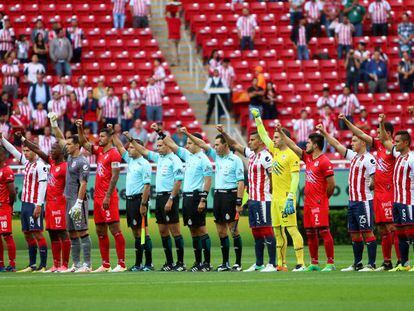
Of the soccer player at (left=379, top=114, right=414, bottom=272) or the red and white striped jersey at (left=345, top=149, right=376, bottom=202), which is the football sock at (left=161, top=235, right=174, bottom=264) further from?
→ the soccer player at (left=379, top=114, right=414, bottom=272)

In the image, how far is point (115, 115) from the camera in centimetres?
3350

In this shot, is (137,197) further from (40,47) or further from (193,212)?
(40,47)

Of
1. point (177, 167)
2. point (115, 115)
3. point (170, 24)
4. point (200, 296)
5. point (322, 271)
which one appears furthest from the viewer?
point (170, 24)

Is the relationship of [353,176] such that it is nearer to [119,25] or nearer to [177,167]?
[177,167]

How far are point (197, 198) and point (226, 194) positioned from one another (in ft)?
1.71

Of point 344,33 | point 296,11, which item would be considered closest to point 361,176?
point 344,33

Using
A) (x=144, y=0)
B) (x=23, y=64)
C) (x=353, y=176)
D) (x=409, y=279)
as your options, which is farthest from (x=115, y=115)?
(x=409, y=279)

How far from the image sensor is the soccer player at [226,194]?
2073 cm

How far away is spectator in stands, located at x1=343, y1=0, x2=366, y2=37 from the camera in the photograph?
1540 inches

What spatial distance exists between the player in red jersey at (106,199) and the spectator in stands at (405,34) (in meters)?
19.0

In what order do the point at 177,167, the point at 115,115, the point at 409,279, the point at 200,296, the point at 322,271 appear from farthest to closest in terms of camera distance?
the point at 115,115 → the point at 177,167 → the point at 322,271 → the point at 409,279 → the point at 200,296

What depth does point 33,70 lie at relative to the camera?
3419 centimetres

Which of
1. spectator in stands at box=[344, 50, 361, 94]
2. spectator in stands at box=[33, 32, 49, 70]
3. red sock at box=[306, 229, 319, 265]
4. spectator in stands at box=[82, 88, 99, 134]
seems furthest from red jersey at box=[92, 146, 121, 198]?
spectator in stands at box=[344, 50, 361, 94]

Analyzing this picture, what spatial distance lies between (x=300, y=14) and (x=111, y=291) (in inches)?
947
